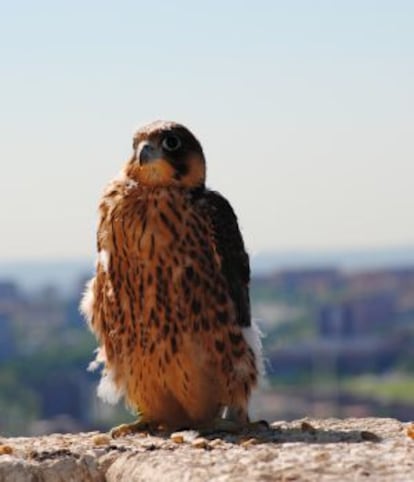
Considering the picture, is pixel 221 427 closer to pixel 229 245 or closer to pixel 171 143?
pixel 229 245

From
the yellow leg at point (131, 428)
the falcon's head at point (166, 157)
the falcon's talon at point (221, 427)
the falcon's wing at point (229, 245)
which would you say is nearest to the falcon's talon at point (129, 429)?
the yellow leg at point (131, 428)

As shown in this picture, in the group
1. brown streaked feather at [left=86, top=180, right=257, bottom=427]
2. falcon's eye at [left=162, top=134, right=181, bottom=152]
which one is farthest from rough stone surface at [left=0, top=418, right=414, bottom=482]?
falcon's eye at [left=162, top=134, right=181, bottom=152]

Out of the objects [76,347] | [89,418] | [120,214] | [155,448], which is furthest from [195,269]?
[76,347]

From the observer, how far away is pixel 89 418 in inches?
4375

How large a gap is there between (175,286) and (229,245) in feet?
1.04

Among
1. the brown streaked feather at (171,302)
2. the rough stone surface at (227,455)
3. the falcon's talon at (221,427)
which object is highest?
the brown streaked feather at (171,302)

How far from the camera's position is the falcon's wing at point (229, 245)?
7875 mm

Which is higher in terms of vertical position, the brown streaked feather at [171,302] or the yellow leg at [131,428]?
the brown streaked feather at [171,302]

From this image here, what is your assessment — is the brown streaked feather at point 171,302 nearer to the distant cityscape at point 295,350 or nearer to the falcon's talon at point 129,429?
the falcon's talon at point 129,429

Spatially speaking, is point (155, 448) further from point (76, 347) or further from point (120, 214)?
point (76, 347)

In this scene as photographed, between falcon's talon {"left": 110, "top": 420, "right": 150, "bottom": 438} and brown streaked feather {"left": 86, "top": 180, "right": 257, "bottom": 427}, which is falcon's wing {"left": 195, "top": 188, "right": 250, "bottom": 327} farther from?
falcon's talon {"left": 110, "top": 420, "right": 150, "bottom": 438}

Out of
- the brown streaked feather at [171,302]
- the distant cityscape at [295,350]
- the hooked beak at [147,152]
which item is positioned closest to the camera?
the hooked beak at [147,152]

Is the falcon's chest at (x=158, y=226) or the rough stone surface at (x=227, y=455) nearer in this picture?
the rough stone surface at (x=227, y=455)

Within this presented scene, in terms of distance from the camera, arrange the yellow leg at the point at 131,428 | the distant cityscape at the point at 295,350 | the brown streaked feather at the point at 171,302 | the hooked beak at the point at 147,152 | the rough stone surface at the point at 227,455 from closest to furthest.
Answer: the rough stone surface at the point at 227,455, the hooked beak at the point at 147,152, the brown streaked feather at the point at 171,302, the yellow leg at the point at 131,428, the distant cityscape at the point at 295,350
